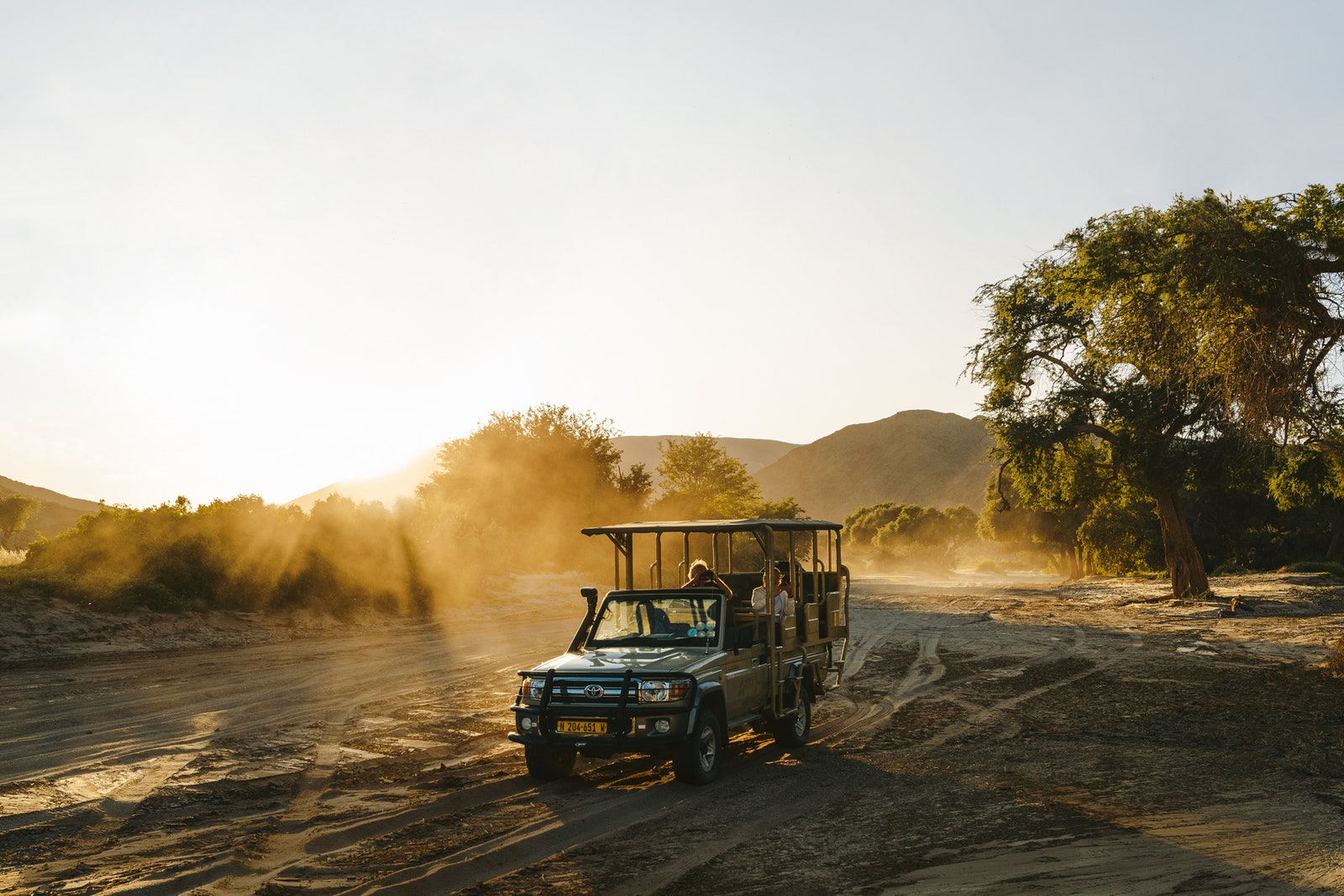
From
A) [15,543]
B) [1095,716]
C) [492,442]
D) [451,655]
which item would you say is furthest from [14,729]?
[15,543]

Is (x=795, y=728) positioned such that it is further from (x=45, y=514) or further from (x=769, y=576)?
(x=45, y=514)

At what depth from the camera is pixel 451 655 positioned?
22375 millimetres

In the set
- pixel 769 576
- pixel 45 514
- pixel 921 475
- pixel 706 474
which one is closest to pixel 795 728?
pixel 769 576

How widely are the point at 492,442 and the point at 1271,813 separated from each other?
52.9 m

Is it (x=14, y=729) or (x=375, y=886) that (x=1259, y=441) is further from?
(x=14, y=729)

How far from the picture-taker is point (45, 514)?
92.0m

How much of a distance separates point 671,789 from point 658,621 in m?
2.00

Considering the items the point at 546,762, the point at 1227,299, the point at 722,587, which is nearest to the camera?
the point at 546,762

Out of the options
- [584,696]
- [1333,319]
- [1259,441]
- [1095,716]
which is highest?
[1333,319]

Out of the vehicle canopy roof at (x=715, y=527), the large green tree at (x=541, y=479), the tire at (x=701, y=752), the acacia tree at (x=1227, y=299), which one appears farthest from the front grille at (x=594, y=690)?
the large green tree at (x=541, y=479)

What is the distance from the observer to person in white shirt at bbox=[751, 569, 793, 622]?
37.4 feet

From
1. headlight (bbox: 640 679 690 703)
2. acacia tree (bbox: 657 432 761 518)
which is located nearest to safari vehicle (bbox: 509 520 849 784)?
headlight (bbox: 640 679 690 703)

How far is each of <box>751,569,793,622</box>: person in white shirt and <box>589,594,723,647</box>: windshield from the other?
2.61 feet

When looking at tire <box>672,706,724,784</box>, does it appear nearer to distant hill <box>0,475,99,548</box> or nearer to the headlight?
the headlight
